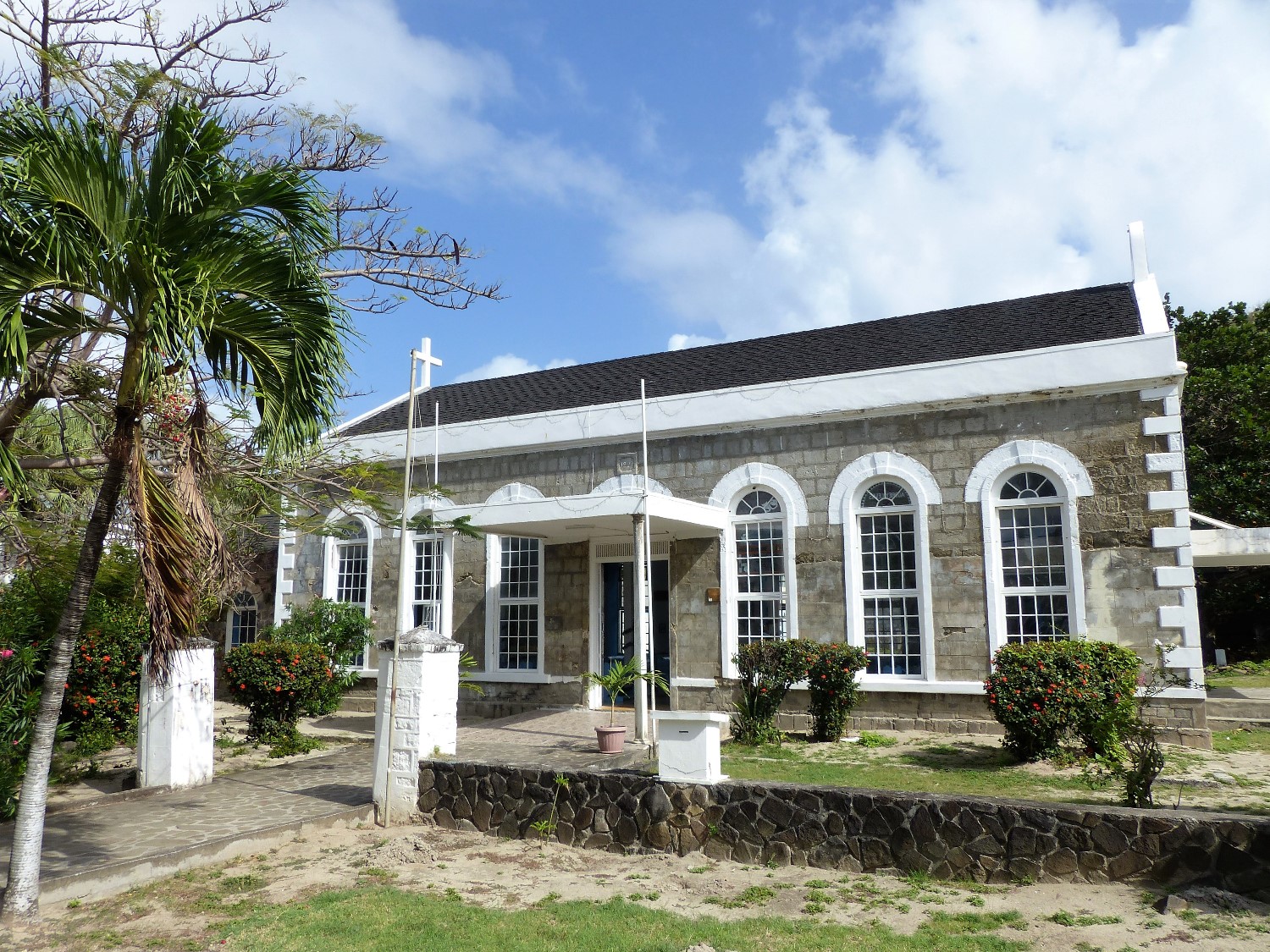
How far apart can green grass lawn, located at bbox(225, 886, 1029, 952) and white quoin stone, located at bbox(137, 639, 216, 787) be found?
4.14 meters

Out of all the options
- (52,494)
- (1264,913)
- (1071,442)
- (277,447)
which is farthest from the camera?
(52,494)

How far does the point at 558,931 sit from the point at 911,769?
5167 millimetres

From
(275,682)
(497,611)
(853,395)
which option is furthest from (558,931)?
(497,611)

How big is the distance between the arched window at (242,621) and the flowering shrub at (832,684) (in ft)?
40.4

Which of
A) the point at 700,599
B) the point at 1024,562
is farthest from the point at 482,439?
the point at 1024,562

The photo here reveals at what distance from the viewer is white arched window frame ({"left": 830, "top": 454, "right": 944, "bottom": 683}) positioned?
42.1ft

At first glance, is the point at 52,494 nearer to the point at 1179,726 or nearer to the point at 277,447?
the point at 277,447

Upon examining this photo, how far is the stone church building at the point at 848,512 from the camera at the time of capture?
39.3ft

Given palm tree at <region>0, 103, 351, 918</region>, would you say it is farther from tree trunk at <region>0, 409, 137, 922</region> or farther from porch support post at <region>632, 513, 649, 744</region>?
porch support post at <region>632, 513, 649, 744</region>

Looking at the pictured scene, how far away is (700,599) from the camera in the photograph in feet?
47.0

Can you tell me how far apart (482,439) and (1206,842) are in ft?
40.5

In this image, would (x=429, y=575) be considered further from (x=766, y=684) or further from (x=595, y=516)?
(x=766, y=684)

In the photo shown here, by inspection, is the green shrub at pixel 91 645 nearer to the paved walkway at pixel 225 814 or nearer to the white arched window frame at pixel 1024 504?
the paved walkway at pixel 225 814

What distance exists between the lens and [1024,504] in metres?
12.5
